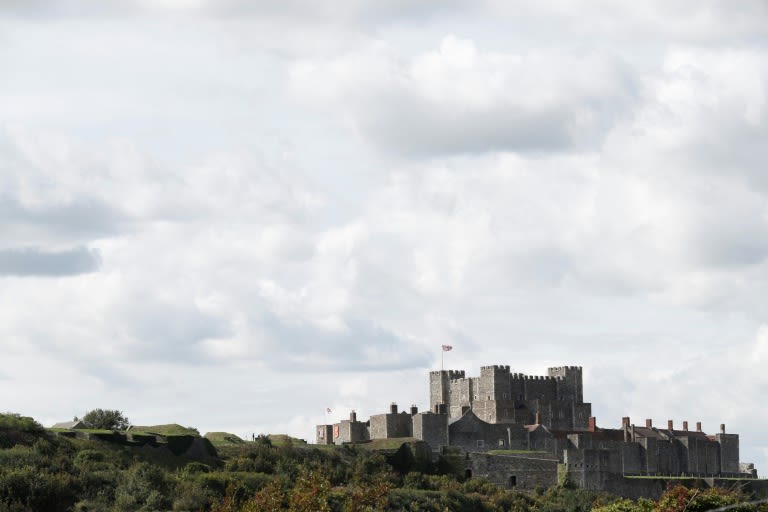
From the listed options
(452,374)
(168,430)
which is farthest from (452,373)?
(168,430)

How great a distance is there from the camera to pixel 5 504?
60312mm

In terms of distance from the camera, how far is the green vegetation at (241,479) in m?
60.2

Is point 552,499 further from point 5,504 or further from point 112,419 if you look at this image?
point 5,504

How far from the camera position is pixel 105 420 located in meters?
86.4

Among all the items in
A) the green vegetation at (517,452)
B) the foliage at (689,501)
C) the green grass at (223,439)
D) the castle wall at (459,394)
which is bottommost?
the foliage at (689,501)

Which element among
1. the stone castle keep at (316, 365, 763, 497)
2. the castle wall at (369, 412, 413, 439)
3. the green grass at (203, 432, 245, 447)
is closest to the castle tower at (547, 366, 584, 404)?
the stone castle keep at (316, 365, 763, 497)

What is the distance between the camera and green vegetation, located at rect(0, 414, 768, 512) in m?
60.2

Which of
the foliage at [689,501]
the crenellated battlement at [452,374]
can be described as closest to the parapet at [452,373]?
the crenellated battlement at [452,374]

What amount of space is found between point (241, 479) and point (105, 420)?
16.8 m

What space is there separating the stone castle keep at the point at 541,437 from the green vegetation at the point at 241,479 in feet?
7.82

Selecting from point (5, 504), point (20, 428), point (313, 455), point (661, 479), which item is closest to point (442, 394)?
point (661, 479)

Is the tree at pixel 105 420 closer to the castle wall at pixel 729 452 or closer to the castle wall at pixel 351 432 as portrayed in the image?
the castle wall at pixel 351 432

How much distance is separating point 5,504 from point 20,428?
13872 millimetres

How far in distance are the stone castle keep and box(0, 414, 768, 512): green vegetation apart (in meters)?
2.38
